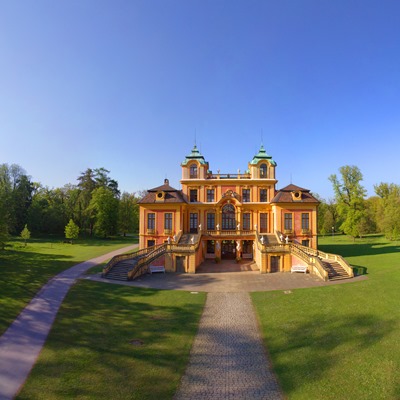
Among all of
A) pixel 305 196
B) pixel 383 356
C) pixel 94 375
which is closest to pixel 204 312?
pixel 94 375

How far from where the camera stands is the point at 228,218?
3644 centimetres

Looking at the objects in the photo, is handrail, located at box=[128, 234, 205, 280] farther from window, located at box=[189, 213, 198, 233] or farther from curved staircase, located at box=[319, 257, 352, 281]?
curved staircase, located at box=[319, 257, 352, 281]

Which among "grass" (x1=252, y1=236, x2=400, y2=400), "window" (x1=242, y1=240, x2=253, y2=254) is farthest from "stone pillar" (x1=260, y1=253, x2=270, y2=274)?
"window" (x1=242, y1=240, x2=253, y2=254)

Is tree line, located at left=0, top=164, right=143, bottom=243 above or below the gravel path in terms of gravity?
above

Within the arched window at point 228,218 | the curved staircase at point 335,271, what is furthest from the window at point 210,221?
the curved staircase at point 335,271

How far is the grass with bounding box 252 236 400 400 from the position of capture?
873 cm

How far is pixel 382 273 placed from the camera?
23078 millimetres

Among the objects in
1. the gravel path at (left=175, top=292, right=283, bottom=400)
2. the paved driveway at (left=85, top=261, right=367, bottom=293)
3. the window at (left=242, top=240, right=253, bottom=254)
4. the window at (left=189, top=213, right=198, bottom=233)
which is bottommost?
the gravel path at (left=175, top=292, right=283, bottom=400)

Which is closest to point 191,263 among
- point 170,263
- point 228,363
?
point 170,263

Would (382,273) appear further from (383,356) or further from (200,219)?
(200,219)

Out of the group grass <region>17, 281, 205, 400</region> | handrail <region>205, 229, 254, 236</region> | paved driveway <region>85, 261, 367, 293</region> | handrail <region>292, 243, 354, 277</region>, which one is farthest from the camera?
handrail <region>205, 229, 254, 236</region>

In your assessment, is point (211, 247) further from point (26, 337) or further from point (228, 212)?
point (26, 337)

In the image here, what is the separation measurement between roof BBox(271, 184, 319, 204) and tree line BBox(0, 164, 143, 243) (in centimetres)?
3800

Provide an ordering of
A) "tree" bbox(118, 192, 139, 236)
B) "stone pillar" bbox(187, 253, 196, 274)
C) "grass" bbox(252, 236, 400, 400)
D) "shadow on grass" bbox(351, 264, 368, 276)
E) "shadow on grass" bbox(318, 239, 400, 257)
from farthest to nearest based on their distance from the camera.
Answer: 1. "tree" bbox(118, 192, 139, 236)
2. "shadow on grass" bbox(318, 239, 400, 257)
3. "stone pillar" bbox(187, 253, 196, 274)
4. "shadow on grass" bbox(351, 264, 368, 276)
5. "grass" bbox(252, 236, 400, 400)
